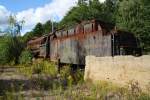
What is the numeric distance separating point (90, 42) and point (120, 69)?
203 inches

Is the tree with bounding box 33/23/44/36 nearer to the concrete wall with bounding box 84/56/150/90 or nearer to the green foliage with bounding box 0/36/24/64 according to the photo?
the green foliage with bounding box 0/36/24/64

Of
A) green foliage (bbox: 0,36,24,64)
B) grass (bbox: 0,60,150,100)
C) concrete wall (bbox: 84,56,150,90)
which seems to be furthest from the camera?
green foliage (bbox: 0,36,24,64)

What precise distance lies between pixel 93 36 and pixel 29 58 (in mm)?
12983

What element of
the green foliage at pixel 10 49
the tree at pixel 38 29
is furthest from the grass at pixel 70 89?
the tree at pixel 38 29

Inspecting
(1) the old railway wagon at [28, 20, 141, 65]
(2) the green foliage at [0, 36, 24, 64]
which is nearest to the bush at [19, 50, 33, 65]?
(2) the green foliage at [0, 36, 24, 64]

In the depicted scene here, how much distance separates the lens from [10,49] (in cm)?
3953

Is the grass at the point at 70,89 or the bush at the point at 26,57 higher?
the bush at the point at 26,57

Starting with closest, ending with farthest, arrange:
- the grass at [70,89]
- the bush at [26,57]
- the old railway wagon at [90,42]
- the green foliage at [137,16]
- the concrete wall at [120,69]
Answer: the grass at [70,89], the concrete wall at [120,69], the old railway wagon at [90,42], the bush at [26,57], the green foliage at [137,16]

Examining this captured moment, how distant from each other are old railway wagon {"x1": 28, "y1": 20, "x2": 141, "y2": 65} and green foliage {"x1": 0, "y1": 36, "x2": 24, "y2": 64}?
13.0m

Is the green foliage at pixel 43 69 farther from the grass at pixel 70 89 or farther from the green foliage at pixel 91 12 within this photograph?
the green foliage at pixel 91 12

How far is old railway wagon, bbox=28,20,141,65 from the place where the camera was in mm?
17109

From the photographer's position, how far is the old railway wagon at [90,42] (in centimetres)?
1711

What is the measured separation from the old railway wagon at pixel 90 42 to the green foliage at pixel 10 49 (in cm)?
1304

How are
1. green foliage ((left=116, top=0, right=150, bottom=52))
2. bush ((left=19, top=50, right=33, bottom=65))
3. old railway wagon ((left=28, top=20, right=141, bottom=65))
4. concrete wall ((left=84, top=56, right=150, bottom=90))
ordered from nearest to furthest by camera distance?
concrete wall ((left=84, top=56, right=150, bottom=90)) → old railway wagon ((left=28, top=20, right=141, bottom=65)) → bush ((left=19, top=50, right=33, bottom=65)) → green foliage ((left=116, top=0, right=150, bottom=52))
